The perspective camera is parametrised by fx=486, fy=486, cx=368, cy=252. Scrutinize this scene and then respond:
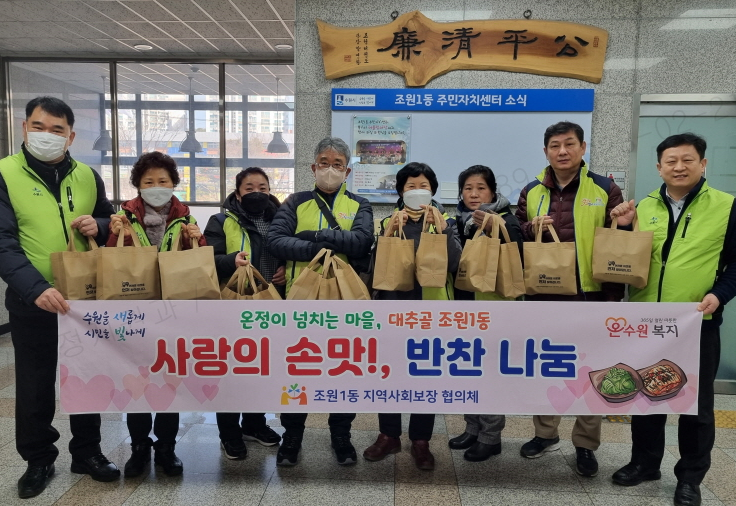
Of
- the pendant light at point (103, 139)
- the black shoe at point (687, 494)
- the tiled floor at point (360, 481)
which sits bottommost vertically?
the tiled floor at point (360, 481)

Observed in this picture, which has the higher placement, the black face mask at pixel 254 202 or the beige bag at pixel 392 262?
the black face mask at pixel 254 202

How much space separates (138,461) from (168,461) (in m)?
0.15

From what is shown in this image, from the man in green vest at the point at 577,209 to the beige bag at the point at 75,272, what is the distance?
81.1 inches

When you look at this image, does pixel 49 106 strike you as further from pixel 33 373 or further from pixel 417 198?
pixel 417 198

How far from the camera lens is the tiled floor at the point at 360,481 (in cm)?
226

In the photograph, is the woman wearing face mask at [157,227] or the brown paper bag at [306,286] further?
the woman wearing face mask at [157,227]

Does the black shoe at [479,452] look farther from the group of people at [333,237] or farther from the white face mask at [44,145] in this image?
the white face mask at [44,145]

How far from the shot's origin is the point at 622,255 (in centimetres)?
217

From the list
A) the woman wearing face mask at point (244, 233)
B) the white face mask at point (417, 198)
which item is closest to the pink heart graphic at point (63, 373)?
the woman wearing face mask at point (244, 233)

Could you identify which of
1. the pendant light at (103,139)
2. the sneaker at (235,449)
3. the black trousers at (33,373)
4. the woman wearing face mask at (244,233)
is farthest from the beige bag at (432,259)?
the pendant light at (103,139)

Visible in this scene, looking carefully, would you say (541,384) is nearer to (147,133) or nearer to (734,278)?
(734,278)

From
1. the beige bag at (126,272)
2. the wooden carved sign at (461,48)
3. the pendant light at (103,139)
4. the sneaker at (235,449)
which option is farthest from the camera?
the pendant light at (103,139)

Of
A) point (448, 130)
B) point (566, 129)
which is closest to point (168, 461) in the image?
point (566, 129)

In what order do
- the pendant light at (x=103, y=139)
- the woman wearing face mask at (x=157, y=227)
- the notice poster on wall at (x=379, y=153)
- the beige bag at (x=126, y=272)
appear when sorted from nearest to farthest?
the beige bag at (x=126, y=272) → the woman wearing face mask at (x=157, y=227) → the notice poster on wall at (x=379, y=153) → the pendant light at (x=103, y=139)
